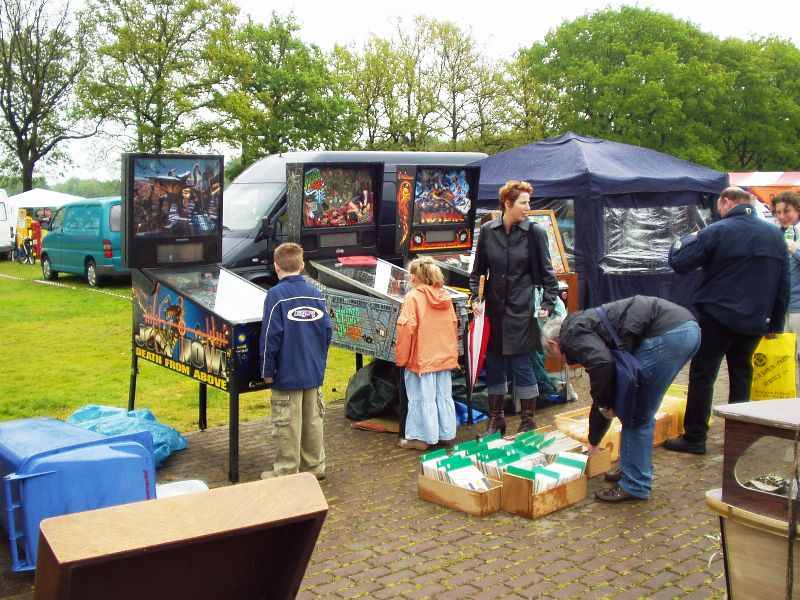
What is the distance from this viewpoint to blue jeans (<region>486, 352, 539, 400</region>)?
662 cm

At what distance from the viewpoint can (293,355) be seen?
5375 millimetres

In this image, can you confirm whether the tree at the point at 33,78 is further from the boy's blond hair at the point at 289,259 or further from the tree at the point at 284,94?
the boy's blond hair at the point at 289,259

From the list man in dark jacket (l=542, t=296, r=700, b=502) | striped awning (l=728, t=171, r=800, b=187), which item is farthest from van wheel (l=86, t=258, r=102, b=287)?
man in dark jacket (l=542, t=296, r=700, b=502)

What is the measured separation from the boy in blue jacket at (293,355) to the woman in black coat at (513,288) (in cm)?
161

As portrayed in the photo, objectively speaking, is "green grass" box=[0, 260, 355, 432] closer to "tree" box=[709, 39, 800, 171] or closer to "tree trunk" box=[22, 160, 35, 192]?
"tree trunk" box=[22, 160, 35, 192]

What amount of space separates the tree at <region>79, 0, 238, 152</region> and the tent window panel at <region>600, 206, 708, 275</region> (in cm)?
2083

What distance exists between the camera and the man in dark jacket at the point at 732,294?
589 centimetres

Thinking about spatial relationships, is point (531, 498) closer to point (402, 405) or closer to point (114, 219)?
point (402, 405)

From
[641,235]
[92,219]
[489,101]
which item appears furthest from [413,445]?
[489,101]

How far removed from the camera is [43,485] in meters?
4.05

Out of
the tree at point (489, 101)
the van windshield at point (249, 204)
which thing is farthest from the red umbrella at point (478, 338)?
the tree at point (489, 101)

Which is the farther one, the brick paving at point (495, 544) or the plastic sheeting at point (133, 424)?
the plastic sheeting at point (133, 424)

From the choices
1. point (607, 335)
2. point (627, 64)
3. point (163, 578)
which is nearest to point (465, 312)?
point (607, 335)

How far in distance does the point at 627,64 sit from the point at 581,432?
3754cm
